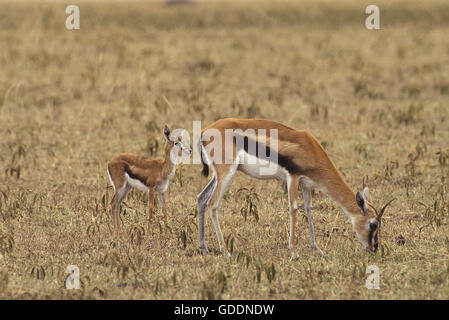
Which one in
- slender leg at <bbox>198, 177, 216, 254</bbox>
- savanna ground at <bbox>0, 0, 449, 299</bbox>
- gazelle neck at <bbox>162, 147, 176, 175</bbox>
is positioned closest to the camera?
savanna ground at <bbox>0, 0, 449, 299</bbox>

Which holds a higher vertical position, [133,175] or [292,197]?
[133,175]

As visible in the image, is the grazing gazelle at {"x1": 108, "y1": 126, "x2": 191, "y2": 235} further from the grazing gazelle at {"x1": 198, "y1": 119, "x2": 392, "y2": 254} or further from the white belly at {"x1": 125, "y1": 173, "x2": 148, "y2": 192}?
the grazing gazelle at {"x1": 198, "y1": 119, "x2": 392, "y2": 254}

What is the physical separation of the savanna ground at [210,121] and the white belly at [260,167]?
684 mm

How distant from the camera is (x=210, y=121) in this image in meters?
14.5

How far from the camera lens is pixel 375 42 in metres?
22.6

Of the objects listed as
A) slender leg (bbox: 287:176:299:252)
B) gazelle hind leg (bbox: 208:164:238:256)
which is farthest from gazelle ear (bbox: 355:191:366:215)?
gazelle hind leg (bbox: 208:164:238:256)

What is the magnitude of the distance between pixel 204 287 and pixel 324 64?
544 inches

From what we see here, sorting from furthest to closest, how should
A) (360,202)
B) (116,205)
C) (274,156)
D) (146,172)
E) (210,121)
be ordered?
(210,121) < (116,205) < (146,172) < (274,156) < (360,202)

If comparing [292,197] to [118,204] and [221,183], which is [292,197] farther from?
[118,204]

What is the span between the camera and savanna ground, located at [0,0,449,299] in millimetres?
7340

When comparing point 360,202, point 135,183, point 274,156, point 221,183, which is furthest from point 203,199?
point 360,202

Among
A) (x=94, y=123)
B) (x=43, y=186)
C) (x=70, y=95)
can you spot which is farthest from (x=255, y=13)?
(x=43, y=186)

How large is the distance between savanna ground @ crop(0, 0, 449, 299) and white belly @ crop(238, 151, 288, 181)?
684 millimetres

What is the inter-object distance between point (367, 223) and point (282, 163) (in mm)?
986
